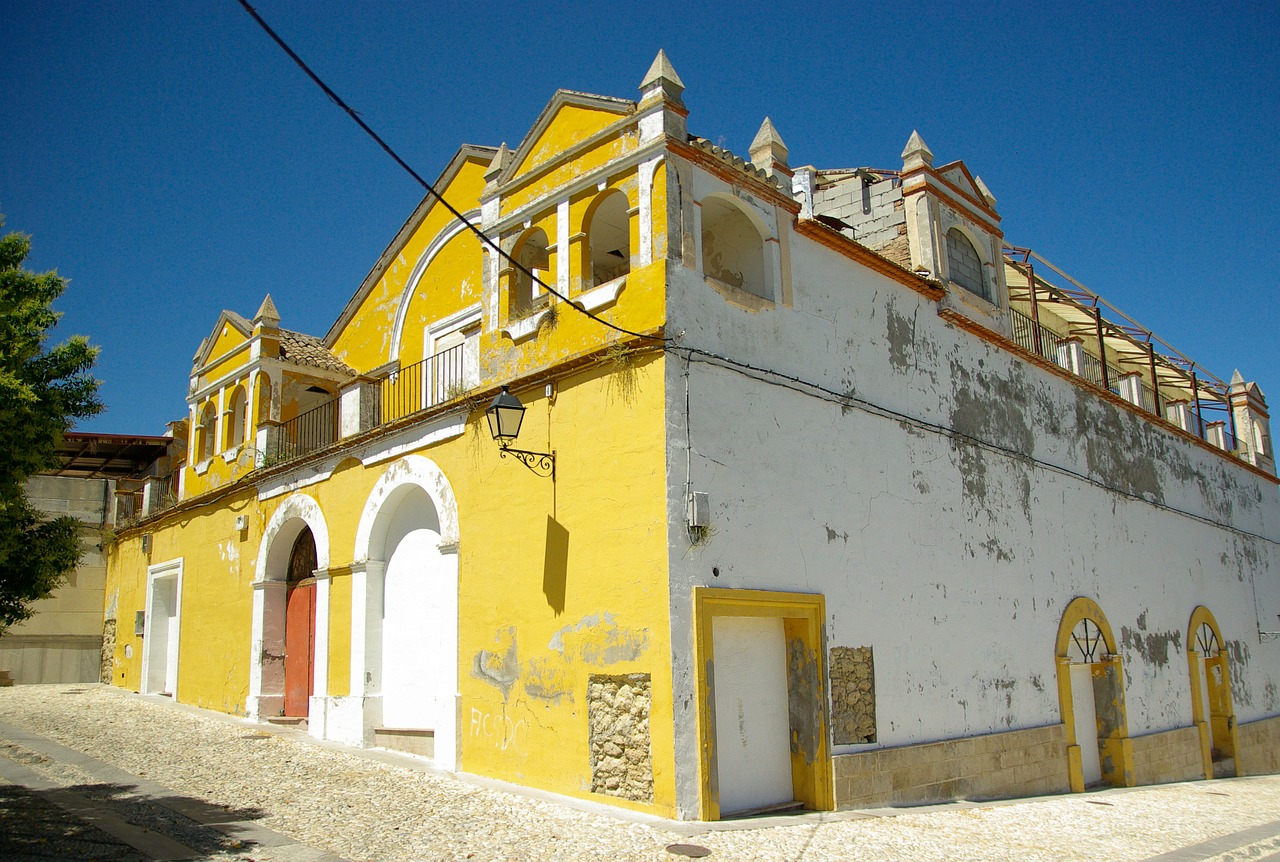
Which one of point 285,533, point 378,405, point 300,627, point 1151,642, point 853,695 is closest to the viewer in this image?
point 853,695

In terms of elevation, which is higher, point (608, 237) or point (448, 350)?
point (608, 237)

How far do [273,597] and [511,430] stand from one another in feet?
25.3

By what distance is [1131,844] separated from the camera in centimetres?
960

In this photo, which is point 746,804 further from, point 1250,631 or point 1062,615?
point 1250,631

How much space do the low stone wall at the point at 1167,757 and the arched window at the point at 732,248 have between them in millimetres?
10340

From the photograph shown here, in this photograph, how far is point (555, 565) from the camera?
33.5 feet

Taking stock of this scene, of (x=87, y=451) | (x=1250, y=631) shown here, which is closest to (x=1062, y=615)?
(x=1250, y=631)

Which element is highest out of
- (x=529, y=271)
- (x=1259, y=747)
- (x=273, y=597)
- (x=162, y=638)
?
(x=529, y=271)

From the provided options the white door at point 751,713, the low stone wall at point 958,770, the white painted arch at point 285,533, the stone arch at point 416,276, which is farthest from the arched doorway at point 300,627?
the low stone wall at point 958,770

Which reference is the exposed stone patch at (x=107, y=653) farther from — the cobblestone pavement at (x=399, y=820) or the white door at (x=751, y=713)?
the white door at (x=751, y=713)

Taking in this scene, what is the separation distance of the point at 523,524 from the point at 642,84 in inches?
196

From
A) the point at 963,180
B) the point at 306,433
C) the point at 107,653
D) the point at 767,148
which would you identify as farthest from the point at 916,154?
the point at 107,653

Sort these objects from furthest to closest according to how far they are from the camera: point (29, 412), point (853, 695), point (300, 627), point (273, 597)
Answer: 1. point (273, 597)
2. point (300, 627)
3. point (853, 695)
4. point (29, 412)

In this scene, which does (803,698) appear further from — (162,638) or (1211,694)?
(162,638)
